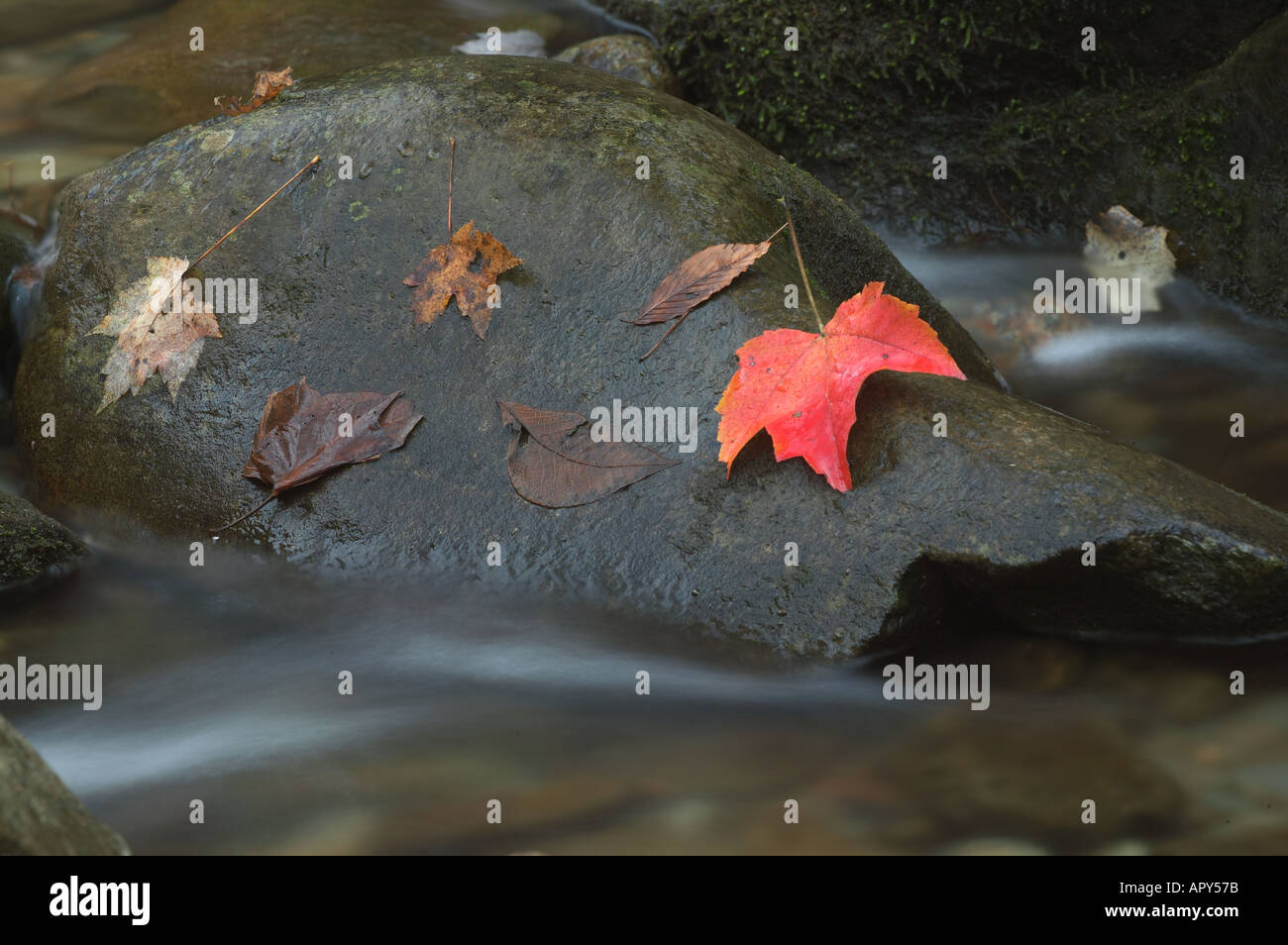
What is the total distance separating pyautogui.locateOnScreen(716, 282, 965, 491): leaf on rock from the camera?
8.82 ft

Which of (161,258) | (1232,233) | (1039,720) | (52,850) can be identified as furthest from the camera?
(1232,233)

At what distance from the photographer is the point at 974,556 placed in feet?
8.46

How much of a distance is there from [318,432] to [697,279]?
1134 millimetres

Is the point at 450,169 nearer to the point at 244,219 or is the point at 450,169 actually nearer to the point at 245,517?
the point at 244,219

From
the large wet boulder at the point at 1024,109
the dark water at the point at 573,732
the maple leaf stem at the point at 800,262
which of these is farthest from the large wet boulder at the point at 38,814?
the large wet boulder at the point at 1024,109

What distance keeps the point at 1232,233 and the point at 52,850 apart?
4515 millimetres

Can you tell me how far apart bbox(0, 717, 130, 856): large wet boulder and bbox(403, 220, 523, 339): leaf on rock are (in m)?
1.70

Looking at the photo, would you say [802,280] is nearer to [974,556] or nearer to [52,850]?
[974,556]

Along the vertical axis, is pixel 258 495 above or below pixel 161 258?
below

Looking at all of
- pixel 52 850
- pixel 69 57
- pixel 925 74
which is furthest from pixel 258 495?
pixel 69 57

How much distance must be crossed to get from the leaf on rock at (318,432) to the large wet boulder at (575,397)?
0.04 m

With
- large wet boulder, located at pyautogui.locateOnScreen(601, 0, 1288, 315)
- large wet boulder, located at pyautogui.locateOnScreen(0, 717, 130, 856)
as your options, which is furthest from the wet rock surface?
large wet boulder, located at pyautogui.locateOnScreen(0, 717, 130, 856)

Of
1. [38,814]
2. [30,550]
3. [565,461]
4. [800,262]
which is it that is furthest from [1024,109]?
[38,814]

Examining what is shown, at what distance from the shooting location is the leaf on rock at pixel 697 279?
9.87ft
